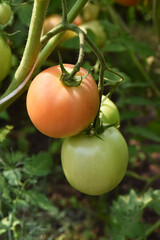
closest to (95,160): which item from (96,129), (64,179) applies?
(96,129)

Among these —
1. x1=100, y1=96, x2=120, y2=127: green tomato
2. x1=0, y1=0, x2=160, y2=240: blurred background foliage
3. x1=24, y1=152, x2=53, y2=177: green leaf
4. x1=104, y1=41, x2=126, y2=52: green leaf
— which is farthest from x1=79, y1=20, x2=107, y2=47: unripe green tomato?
x1=100, y1=96, x2=120, y2=127: green tomato

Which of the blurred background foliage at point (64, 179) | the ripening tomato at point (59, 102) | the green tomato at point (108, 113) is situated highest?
the ripening tomato at point (59, 102)

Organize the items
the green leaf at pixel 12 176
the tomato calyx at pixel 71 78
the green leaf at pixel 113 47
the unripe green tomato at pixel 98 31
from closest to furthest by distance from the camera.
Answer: the tomato calyx at pixel 71 78 < the green leaf at pixel 12 176 < the green leaf at pixel 113 47 < the unripe green tomato at pixel 98 31

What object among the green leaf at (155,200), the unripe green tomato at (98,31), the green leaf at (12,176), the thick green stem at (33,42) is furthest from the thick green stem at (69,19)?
the unripe green tomato at (98,31)

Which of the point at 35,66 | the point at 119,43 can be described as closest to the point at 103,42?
the point at 119,43

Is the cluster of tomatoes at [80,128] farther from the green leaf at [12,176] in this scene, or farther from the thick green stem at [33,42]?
the green leaf at [12,176]

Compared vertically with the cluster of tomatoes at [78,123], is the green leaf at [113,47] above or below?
below

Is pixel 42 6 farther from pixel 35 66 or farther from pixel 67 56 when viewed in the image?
pixel 67 56

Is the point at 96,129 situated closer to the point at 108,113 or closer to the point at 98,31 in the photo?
the point at 108,113

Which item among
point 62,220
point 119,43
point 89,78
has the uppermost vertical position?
point 89,78
